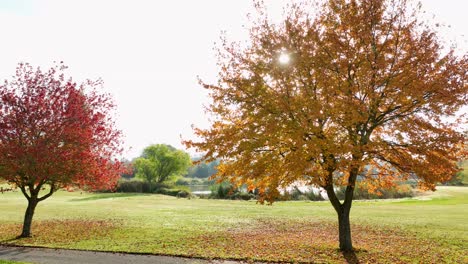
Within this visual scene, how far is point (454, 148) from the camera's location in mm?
13062

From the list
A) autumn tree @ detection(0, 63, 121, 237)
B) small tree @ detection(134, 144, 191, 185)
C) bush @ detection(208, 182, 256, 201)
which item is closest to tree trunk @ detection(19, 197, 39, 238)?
autumn tree @ detection(0, 63, 121, 237)

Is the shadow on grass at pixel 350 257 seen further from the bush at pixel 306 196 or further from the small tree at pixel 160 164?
the small tree at pixel 160 164

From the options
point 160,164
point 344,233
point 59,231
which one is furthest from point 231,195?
point 344,233

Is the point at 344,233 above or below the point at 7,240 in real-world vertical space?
above

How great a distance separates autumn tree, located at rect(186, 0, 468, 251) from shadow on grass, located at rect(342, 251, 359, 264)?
2908 millimetres

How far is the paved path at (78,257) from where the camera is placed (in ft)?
43.9

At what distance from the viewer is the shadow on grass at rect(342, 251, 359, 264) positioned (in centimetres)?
1343

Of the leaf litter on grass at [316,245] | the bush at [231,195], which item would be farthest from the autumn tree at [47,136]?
the bush at [231,195]

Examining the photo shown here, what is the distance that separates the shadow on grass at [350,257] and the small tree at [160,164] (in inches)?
2523

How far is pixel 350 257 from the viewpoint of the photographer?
46.0 feet

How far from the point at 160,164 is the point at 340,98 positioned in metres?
66.9

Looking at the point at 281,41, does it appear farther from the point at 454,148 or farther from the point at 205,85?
the point at 454,148

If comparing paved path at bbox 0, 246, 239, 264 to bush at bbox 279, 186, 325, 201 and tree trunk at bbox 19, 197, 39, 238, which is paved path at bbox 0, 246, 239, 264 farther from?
bush at bbox 279, 186, 325, 201

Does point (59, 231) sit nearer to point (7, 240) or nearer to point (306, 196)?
point (7, 240)
